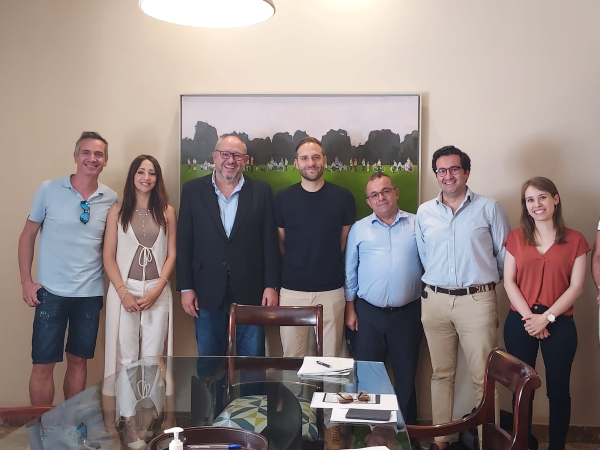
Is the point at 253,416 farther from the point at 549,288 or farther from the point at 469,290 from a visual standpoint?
the point at 549,288

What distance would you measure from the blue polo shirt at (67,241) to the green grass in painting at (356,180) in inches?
26.5

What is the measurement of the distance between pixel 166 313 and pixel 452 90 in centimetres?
232

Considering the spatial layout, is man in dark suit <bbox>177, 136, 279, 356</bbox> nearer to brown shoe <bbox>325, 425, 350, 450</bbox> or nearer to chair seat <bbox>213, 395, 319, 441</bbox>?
chair seat <bbox>213, 395, 319, 441</bbox>

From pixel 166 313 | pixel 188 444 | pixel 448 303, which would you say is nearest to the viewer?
pixel 188 444

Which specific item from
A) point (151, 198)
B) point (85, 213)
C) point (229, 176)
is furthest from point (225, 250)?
point (85, 213)

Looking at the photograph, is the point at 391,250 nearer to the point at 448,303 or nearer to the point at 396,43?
the point at 448,303

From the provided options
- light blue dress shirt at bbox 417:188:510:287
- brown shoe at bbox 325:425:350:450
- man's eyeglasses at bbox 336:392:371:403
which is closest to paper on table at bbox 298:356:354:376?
man's eyeglasses at bbox 336:392:371:403

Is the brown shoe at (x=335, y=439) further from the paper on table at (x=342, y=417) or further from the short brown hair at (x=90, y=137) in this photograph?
the short brown hair at (x=90, y=137)

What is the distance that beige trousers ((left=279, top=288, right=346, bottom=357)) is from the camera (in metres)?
3.46

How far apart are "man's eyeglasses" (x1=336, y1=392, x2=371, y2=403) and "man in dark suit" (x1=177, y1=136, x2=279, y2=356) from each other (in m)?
1.51

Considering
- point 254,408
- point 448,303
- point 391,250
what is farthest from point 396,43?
point 254,408

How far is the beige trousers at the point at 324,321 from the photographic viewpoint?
136 inches

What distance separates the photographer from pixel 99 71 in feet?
12.6

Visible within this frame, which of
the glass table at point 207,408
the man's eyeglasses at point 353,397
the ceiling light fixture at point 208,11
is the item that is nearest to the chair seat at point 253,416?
the glass table at point 207,408
